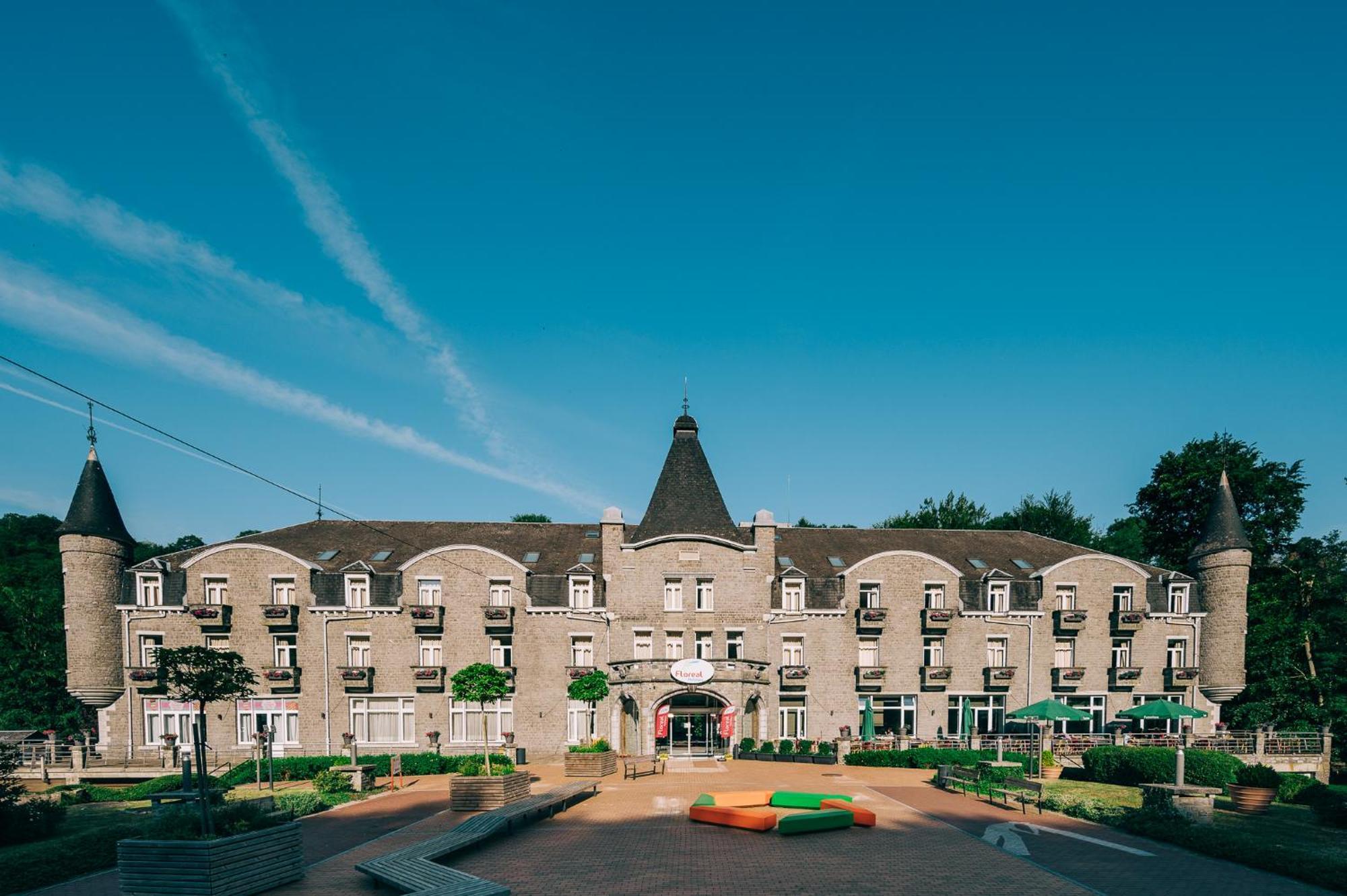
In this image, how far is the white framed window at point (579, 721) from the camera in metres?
34.3

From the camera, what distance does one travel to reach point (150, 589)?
34.1 meters

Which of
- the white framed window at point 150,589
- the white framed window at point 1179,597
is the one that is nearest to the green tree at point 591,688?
the white framed window at point 150,589

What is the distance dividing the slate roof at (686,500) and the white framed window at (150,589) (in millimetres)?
21349

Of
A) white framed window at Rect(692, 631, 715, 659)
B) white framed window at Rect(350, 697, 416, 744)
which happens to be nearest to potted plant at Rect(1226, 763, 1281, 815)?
white framed window at Rect(692, 631, 715, 659)

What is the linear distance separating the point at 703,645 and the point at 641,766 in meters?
7.44

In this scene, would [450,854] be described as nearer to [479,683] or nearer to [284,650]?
[479,683]

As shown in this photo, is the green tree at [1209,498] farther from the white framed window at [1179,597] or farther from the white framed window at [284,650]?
the white framed window at [284,650]

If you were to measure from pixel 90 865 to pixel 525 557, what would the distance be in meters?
22.5

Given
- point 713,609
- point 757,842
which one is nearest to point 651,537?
point 713,609

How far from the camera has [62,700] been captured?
1630 inches

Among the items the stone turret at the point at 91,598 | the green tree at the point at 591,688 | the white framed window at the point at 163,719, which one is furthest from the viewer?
the white framed window at the point at 163,719

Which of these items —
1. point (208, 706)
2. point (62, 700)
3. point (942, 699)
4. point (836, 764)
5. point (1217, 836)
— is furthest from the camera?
point (62, 700)

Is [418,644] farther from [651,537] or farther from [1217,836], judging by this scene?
[1217,836]

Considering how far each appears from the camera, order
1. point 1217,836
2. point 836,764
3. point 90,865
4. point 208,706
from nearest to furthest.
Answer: point 90,865 → point 1217,836 → point 836,764 → point 208,706
